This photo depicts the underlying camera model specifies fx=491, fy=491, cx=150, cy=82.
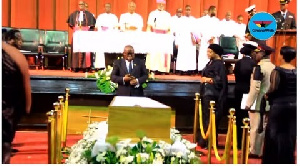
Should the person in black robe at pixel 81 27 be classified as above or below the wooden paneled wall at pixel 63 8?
below

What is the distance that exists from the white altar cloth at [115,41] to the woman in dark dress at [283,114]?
4.00m

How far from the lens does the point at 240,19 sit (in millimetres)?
9922

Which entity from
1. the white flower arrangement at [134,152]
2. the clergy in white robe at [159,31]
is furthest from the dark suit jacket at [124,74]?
the white flower arrangement at [134,152]

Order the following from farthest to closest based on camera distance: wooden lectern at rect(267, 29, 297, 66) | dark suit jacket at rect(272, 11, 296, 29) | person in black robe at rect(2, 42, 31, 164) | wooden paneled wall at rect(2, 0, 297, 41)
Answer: wooden paneled wall at rect(2, 0, 297, 41)
dark suit jacket at rect(272, 11, 296, 29)
wooden lectern at rect(267, 29, 297, 66)
person in black robe at rect(2, 42, 31, 164)

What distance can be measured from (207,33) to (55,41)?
117 inches

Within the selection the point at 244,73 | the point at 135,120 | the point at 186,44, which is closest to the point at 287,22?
the point at 244,73

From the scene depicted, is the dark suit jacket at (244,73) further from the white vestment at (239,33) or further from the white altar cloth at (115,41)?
the white vestment at (239,33)

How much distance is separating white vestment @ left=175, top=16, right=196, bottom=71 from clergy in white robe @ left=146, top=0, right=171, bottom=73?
12.6 inches

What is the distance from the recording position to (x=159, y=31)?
893 cm

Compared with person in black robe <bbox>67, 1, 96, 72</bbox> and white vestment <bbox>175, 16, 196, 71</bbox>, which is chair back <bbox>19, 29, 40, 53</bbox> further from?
white vestment <bbox>175, 16, 196, 71</bbox>

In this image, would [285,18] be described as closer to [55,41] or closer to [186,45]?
[186,45]

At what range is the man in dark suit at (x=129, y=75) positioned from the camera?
235 inches

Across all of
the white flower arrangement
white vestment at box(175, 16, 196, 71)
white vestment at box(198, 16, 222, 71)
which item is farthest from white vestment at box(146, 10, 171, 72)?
the white flower arrangement

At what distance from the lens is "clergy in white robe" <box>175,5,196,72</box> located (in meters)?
9.30
